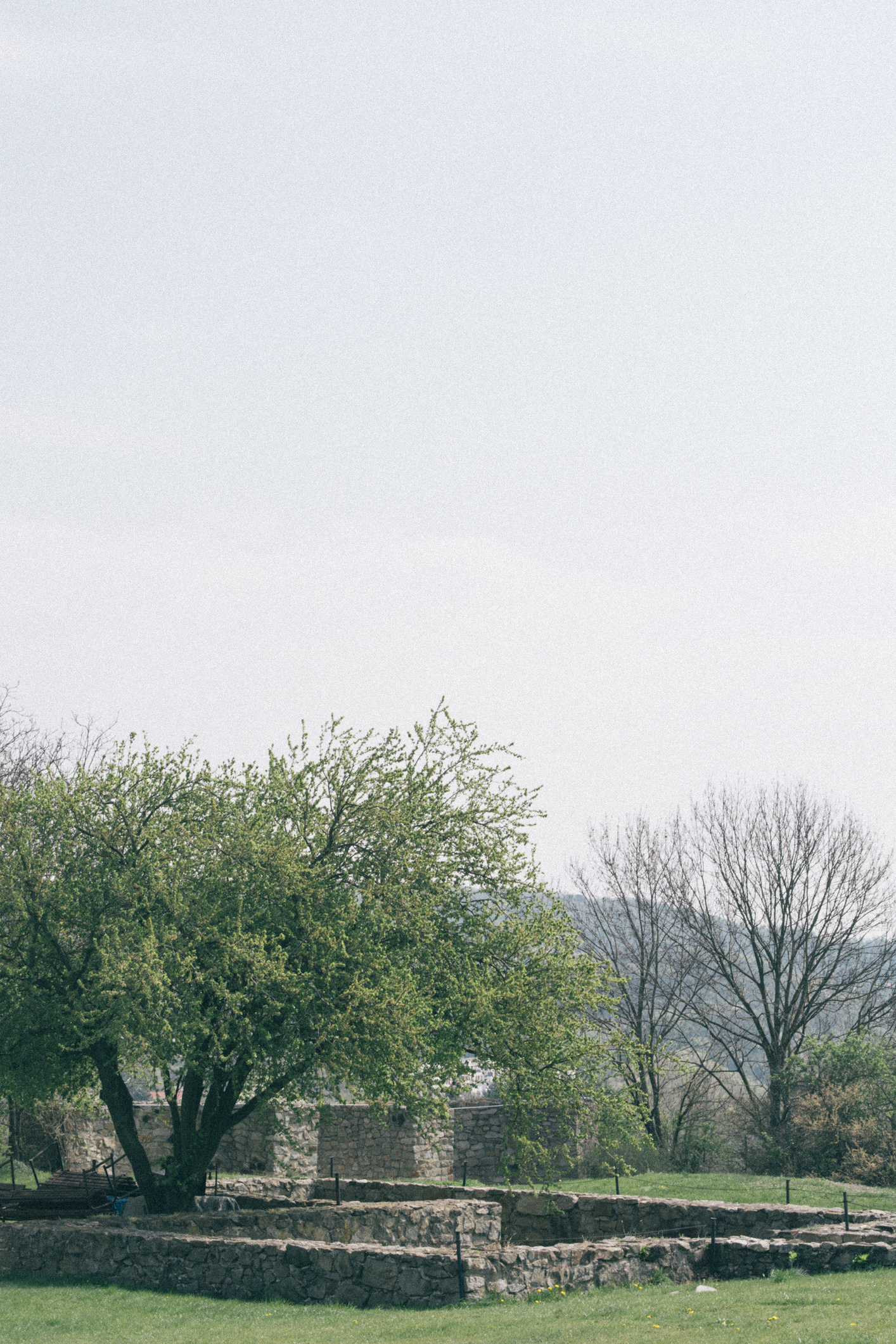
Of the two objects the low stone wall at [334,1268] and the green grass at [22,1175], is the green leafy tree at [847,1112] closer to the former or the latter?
A: the low stone wall at [334,1268]

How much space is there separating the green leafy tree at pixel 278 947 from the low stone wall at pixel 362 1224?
1.78 m

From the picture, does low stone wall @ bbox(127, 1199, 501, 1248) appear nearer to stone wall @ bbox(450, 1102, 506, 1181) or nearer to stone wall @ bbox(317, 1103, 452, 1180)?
stone wall @ bbox(317, 1103, 452, 1180)

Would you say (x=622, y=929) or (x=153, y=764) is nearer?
(x=153, y=764)

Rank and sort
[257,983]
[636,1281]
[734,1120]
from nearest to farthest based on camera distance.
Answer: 1. [636,1281]
2. [257,983]
3. [734,1120]

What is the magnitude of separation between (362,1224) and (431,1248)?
5421mm

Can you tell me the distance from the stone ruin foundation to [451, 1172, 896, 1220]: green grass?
3794mm

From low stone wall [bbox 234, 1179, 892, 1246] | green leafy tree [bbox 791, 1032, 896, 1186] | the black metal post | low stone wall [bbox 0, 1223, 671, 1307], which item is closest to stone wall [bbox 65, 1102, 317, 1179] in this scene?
low stone wall [bbox 234, 1179, 892, 1246]

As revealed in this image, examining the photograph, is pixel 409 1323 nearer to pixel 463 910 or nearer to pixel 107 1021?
pixel 107 1021

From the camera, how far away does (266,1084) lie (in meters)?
21.3

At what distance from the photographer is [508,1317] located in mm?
13516

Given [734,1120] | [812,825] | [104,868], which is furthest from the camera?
[812,825]

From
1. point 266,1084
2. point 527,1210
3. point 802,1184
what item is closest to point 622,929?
point 802,1184

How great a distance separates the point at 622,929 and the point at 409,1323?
94.3 feet

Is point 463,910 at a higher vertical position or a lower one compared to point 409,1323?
higher
